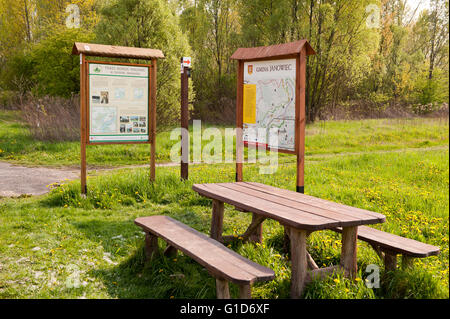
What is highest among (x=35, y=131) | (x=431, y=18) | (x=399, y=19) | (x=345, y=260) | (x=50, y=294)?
(x=399, y=19)

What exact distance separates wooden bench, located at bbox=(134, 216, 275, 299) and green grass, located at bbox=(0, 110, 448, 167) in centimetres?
704

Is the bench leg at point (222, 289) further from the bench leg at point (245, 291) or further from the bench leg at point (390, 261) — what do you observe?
the bench leg at point (390, 261)

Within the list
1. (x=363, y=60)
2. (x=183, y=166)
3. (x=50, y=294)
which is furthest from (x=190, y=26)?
(x=50, y=294)

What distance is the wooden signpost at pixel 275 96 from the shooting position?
529 centimetres

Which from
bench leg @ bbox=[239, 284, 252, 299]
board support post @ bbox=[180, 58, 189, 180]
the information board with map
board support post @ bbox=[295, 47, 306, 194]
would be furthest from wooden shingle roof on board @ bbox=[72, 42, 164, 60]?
bench leg @ bbox=[239, 284, 252, 299]

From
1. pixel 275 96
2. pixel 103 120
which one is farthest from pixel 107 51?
pixel 275 96

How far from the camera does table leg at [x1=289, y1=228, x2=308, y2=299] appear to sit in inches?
145

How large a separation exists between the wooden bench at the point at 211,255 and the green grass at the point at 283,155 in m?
7.04

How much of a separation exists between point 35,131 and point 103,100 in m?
7.07

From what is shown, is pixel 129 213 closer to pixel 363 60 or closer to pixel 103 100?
A: pixel 103 100

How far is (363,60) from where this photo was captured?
2095 centimetres

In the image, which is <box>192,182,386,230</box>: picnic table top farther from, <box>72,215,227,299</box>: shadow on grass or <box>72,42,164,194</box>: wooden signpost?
<box>72,42,164,194</box>: wooden signpost
